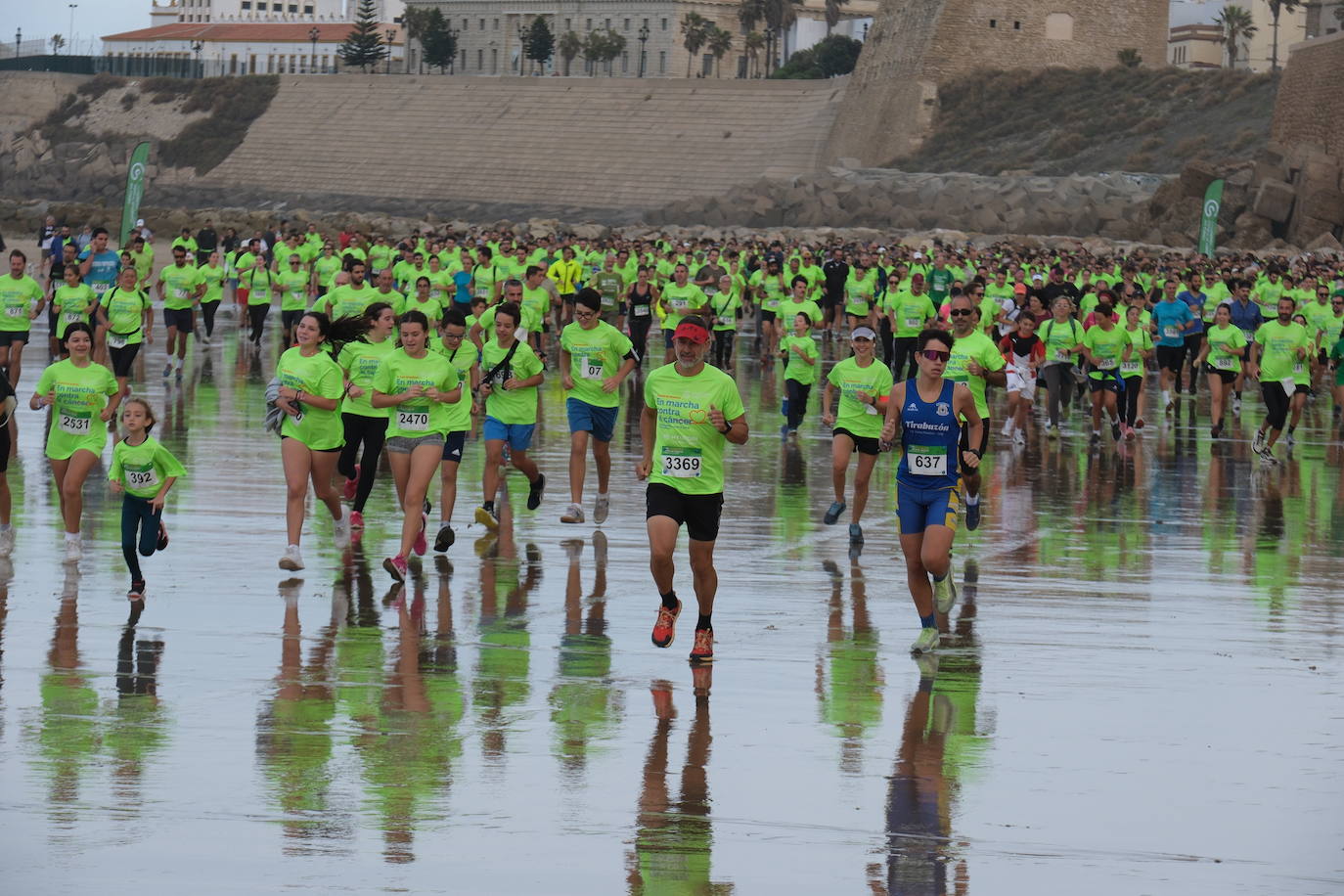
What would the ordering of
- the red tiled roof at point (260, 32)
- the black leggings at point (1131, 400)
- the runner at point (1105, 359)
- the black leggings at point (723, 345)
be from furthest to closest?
the red tiled roof at point (260, 32) < the black leggings at point (723, 345) < the black leggings at point (1131, 400) < the runner at point (1105, 359)

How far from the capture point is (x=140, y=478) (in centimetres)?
1037

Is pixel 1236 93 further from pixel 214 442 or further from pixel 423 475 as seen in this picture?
pixel 423 475

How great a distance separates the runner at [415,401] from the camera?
11148 millimetres

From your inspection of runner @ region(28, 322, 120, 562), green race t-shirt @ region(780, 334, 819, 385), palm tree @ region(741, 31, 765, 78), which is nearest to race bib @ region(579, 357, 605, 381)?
runner @ region(28, 322, 120, 562)

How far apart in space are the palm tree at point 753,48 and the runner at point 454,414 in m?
108

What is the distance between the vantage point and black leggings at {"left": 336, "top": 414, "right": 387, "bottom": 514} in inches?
490

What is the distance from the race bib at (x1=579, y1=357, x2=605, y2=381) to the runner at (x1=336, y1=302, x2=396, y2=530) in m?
1.36

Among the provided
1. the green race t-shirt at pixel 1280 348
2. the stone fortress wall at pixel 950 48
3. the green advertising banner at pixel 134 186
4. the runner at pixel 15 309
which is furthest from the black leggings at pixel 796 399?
the stone fortress wall at pixel 950 48

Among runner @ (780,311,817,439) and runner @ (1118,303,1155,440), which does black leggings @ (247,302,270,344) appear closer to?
runner @ (780,311,817,439)

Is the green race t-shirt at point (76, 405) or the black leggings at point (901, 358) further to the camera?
the black leggings at point (901, 358)

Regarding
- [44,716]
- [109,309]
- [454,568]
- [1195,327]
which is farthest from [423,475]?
[1195,327]

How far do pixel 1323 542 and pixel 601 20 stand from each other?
12743 centimetres

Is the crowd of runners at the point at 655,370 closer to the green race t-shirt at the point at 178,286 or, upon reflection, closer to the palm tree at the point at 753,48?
the green race t-shirt at the point at 178,286

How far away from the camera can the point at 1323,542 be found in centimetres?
1328
